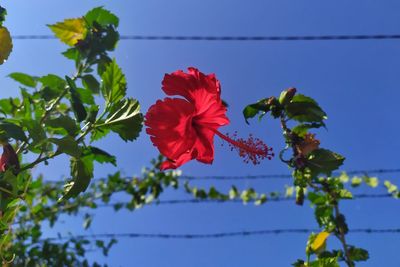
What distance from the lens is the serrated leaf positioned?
28.2 inches

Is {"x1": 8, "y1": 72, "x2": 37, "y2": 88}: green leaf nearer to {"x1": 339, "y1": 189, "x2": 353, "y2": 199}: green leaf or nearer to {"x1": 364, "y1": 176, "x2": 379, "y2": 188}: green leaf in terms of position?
{"x1": 339, "y1": 189, "x2": 353, "y2": 199}: green leaf

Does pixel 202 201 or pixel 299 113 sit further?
pixel 202 201

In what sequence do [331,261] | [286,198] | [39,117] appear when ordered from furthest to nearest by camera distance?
[286,198], [39,117], [331,261]

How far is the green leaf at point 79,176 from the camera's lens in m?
0.76

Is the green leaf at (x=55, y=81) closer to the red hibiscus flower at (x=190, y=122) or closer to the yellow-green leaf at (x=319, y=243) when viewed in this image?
the red hibiscus flower at (x=190, y=122)

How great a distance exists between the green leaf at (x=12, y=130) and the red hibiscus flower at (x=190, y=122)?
0.19 meters

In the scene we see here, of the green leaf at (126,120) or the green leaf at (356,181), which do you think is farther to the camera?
the green leaf at (356,181)

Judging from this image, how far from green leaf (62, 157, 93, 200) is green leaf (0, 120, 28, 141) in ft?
0.34

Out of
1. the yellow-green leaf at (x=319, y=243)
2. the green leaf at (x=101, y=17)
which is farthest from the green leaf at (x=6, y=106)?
the yellow-green leaf at (x=319, y=243)

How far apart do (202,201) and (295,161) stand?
2.39m

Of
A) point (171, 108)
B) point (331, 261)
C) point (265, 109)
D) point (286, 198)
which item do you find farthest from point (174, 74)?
point (286, 198)

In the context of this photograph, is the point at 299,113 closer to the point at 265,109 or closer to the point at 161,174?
the point at 265,109

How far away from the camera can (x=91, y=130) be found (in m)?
0.81

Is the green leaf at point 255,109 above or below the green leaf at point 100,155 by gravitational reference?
above
